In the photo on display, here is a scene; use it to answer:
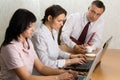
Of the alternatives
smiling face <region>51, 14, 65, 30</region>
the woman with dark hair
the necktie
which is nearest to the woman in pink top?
the woman with dark hair

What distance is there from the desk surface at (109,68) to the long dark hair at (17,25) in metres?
0.68

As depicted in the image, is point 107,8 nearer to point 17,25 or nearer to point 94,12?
point 94,12

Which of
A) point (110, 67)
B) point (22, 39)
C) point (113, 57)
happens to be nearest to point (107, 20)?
point (113, 57)

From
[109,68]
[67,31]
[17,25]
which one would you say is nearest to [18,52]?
[17,25]

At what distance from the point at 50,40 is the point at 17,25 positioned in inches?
20.3

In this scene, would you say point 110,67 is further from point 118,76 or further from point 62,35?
point 62,35

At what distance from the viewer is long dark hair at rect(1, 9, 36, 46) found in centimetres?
183

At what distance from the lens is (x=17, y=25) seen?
1827mm

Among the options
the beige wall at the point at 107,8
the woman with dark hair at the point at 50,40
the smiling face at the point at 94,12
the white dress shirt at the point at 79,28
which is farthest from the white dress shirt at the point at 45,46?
the beige wall at the point at 107,8

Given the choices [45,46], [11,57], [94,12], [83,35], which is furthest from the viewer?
[83,35]

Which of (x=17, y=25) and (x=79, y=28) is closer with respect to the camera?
(x=17, y=25)

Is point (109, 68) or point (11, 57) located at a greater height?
point (11, 57)

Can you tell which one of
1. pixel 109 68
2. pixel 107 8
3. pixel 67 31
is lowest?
pixel 109 68

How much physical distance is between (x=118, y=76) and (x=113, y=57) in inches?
20.9
